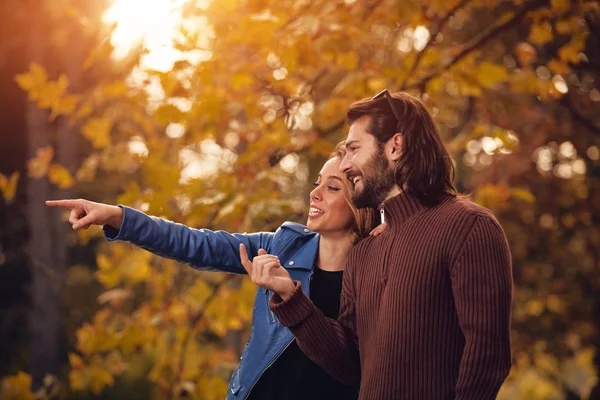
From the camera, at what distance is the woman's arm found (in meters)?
2.56

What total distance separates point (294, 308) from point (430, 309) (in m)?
0.48

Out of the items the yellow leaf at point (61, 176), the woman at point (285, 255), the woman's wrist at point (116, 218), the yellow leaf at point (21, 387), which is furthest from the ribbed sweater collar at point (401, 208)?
the yellow leaf at point (21, 387)

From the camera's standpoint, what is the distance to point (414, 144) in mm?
2348

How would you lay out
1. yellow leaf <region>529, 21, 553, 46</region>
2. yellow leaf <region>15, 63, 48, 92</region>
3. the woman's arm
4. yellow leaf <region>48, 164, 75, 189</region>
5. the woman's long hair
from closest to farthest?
the woman's arm < the woman's long hair < yellow leaf <region>15, 63, 48, 92</region> < yellow leaf <region>529, 21, 553, 46</region> < yellow leaf <region>48, 164, 75, 189</region>

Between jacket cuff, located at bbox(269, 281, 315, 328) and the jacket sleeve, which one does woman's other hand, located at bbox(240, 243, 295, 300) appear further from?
the jacket sleeve

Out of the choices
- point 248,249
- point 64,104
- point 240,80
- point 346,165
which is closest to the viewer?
point 346,165

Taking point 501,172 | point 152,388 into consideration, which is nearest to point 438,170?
point 501,172

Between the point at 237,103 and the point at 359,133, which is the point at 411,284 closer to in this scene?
the point at 359,133

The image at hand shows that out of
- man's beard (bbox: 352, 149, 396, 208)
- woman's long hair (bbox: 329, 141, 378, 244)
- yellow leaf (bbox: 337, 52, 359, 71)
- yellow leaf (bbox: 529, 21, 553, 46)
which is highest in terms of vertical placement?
man's beard (bbox: 352, 149, 396, 208)

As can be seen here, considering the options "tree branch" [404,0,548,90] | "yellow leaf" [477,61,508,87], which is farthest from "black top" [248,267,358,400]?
"yellow leaf" [477,61,508,87]

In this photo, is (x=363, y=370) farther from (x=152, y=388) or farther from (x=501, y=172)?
(x=152, y=388)

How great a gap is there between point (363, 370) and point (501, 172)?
746 cm

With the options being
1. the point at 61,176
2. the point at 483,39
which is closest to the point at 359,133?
the point at 483,39

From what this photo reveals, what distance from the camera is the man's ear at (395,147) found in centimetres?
237
